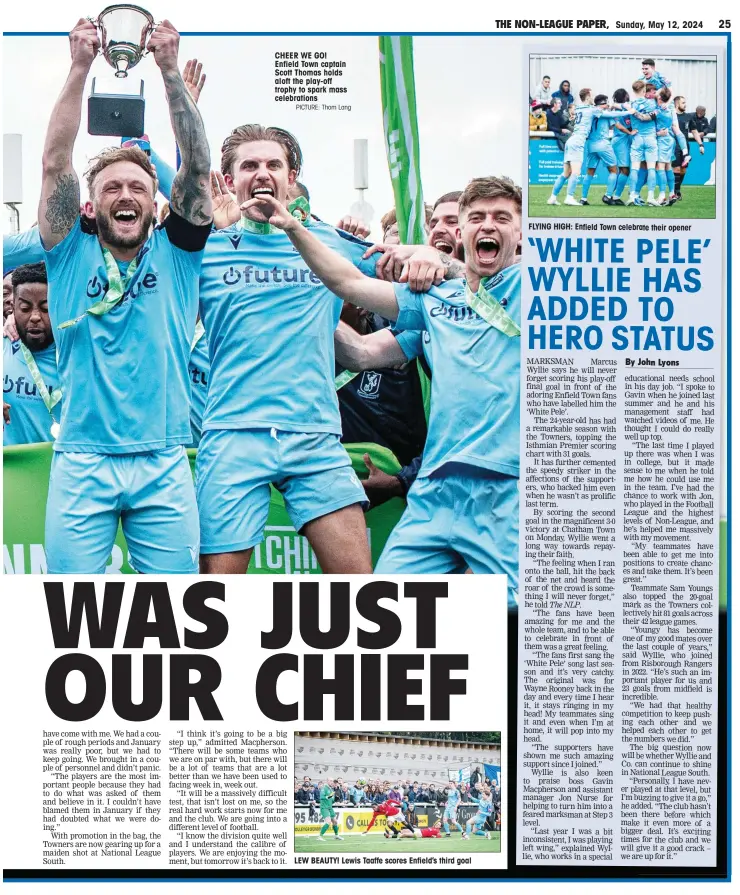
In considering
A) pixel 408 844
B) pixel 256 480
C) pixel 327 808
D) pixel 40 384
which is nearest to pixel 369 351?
pixel 256 480

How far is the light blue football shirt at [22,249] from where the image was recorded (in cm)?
409

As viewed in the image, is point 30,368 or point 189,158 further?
point 30,368

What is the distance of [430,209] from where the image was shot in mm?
4090

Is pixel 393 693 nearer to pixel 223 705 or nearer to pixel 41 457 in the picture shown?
pixel 223 705

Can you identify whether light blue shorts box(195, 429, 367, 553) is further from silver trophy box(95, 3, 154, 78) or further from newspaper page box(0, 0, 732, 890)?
silver trophy box(95, 3, 154, 78)

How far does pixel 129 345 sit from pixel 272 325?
0.61 metres

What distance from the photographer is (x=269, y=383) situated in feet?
13.4

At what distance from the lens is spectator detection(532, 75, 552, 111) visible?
4098 mm

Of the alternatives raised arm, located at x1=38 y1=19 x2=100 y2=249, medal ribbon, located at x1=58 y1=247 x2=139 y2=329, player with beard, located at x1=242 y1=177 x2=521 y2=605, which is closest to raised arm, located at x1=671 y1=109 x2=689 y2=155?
player with beard, located at x1=242 y1=177 x2=521 y2=605

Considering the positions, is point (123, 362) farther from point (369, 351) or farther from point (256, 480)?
point (369, 351)

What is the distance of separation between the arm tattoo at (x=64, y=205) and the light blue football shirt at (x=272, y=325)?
1.93 ft

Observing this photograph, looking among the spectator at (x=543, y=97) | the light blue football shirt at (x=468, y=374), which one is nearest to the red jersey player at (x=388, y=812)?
the light blue football shirt at (x=468, y=374)

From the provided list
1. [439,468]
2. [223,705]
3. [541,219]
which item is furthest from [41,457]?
[541,219]

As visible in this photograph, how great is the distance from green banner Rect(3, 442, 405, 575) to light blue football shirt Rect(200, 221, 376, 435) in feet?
0.92
